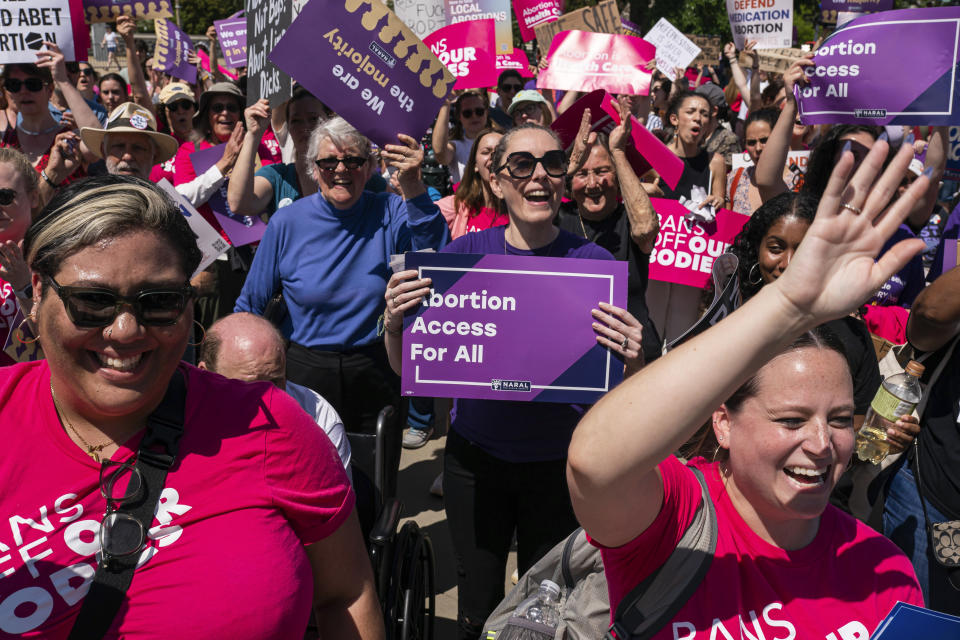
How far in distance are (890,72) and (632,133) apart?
50.9 inches

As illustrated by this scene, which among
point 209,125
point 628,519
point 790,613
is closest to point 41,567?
point 628,519

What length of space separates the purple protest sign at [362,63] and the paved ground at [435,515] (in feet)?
7.19

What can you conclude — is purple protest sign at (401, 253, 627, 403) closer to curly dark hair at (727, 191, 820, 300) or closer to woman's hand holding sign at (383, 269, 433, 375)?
woman's hand holding sign at (383, 269, 433, 375)

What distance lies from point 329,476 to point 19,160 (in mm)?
2388

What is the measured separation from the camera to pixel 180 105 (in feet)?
24.6

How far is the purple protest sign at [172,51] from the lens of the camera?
995 cm

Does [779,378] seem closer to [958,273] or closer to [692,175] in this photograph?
[958,273]

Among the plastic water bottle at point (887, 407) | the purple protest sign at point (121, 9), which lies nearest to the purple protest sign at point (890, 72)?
the plastic water bottle at point (887, 407)

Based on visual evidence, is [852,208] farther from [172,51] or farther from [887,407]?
[172,51]

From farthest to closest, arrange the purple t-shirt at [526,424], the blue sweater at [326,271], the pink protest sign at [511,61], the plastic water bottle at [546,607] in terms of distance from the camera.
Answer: the pink protest sign at [511,61] → the blue sweater at [326,271] → the purple t-shirt at [526,424] → the plastic water bottle at [546,607]

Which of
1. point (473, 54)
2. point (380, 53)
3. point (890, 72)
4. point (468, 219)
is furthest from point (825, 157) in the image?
point (473, 54)

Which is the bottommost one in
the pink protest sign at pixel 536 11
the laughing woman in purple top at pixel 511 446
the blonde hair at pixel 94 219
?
the laughing woman in purple top at pixel 511 446

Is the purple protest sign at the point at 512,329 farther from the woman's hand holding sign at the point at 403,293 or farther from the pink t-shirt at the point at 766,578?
the pink t-shirt at the point at 766,578

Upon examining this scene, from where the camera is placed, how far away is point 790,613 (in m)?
1.72
